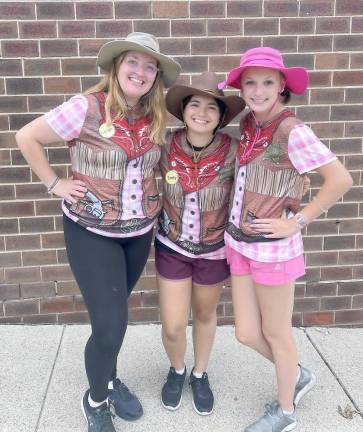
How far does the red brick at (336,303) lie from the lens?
3860 millimetres

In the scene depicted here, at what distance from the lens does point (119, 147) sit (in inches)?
95.0

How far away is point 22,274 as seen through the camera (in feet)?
12.1

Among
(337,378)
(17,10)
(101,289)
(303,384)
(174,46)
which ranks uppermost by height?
(17,10)

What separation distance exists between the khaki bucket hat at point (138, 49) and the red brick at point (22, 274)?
1.70 metres

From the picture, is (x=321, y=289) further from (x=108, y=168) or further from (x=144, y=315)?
(x=108, y=168)

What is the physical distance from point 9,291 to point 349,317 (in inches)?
96.2

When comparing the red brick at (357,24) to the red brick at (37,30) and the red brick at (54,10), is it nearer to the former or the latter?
the red brick at (54,10)

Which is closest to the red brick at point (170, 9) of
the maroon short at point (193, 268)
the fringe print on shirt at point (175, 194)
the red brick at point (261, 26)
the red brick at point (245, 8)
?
the red brick at point (245, 8)

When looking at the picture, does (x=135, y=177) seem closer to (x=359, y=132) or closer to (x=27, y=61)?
(x=27, y=61)

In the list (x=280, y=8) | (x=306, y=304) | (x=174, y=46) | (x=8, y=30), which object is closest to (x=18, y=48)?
(x=8, y=30)

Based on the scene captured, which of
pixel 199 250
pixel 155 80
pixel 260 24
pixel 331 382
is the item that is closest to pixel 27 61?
pixel 155 80

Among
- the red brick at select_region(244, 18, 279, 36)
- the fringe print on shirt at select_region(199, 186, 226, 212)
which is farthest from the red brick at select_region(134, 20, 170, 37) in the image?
the fringe print on shirt at select_region(199, 186, 226, 212)

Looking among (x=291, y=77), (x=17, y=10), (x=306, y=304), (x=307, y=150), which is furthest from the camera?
(x=306, y=304)

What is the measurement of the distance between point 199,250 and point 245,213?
0.32m
